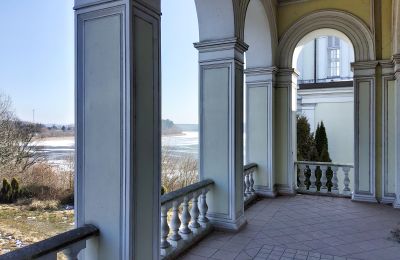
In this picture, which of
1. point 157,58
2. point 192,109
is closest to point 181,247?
point 157,58

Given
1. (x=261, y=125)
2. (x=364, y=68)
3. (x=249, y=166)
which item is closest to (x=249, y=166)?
(x=249, y=166)

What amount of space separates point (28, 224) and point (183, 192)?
11.0ft

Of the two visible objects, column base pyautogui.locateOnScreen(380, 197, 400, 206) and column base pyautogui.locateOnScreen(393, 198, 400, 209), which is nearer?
column base pyautogui.locateOnScreen(393, 198, 400, 209)

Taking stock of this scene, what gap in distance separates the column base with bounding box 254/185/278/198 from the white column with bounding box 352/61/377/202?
1555 millimetres

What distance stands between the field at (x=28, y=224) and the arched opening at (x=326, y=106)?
604 centimetres

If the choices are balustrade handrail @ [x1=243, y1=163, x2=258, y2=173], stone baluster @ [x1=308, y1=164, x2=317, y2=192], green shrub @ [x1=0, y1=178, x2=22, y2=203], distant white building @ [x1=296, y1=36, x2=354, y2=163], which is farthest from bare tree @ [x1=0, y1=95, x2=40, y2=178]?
distant white building @ [x1=296, y1=36, x2=354, y2=163]

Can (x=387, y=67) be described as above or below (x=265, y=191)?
above

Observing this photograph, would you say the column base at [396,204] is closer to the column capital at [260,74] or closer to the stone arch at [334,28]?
the stone arch at [334,28]

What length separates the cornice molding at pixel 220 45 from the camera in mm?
4055

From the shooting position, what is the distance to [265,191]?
6051 millimetres

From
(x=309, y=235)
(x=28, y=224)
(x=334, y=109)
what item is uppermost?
(x=334, y=109)

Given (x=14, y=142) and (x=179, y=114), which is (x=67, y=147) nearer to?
(x=14, y=142)

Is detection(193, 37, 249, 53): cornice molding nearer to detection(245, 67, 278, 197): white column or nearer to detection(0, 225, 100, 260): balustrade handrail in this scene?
detection(245, 67, 278, 197): white column

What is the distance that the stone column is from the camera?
18.5 feet
